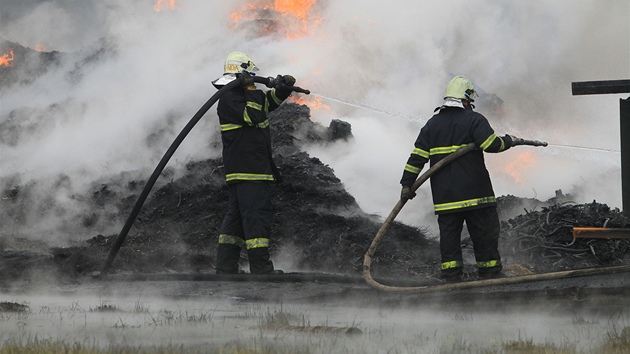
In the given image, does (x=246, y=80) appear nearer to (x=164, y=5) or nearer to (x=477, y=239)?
(x=477, y=239)

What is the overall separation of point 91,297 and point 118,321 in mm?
1805

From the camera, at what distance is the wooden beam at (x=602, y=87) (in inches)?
302

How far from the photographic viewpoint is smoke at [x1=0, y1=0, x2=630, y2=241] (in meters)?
13.6

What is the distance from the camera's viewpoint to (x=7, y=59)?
18.0 metres

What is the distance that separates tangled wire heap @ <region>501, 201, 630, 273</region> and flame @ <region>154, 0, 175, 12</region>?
8.43 m

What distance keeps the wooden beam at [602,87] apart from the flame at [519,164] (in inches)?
264

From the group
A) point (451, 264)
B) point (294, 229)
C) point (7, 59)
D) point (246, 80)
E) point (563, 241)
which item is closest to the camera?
point (451, 264)

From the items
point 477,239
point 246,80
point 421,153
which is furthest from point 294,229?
point 477,239

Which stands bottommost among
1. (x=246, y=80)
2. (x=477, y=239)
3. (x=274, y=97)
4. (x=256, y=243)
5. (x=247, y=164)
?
(x=477, y=239)

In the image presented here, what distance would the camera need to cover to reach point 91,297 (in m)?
A: 8.49

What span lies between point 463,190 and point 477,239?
426mm

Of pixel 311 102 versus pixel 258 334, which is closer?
pixel 258 334

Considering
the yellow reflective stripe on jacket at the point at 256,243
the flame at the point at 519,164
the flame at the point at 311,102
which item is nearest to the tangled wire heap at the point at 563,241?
the yellow reflective stripe on jacket at the point at 256,243

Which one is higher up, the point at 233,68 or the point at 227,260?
the point at 233,68
